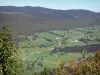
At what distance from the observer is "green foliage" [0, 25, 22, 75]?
1222 inches

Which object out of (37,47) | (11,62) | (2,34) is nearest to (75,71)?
(11,62)

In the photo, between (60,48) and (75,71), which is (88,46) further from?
(75,71)

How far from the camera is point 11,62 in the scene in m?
31.2

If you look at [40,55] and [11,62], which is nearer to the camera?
[11,62]

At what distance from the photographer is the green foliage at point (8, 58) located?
1222 inches

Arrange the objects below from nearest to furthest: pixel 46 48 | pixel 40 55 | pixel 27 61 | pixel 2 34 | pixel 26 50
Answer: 1. pixel 2 34
2. pixel 27 61
3. pixel 40 55
4. pixel 26 50
5. pixel 46 48

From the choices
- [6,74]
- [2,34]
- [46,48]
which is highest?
[2,34]

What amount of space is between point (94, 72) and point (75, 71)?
9.43 ft

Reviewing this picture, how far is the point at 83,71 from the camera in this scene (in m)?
28.9

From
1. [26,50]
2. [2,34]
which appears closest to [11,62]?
[2,34]

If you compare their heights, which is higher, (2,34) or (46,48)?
(2,34)

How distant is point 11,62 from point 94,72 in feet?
32.5

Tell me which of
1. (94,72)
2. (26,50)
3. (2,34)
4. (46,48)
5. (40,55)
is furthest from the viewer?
(46,48)

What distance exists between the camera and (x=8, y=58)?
3109 cm
